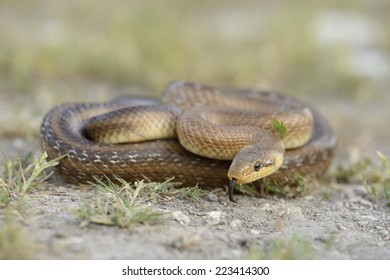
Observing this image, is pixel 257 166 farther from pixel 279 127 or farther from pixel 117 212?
pixel 117 212

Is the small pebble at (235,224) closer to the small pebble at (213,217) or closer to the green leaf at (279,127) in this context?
the small pebble at (213,217)

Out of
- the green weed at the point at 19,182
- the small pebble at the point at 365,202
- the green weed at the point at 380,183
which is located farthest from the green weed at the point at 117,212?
the green weed at the point at 380,183

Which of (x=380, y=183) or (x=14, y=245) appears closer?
(x=14, y=245)

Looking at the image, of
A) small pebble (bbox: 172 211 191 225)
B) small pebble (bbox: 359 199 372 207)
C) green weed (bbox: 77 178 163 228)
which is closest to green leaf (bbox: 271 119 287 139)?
small pebble (bbox: 359 199 372 207)

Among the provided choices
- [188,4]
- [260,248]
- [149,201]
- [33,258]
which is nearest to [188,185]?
[149,201]

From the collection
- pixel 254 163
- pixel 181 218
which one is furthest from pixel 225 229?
pixel 254 163

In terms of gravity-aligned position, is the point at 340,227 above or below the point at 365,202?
above

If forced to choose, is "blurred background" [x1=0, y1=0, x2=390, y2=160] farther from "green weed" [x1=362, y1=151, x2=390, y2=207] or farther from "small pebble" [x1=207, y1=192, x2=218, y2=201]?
"small pebble" [x1=207, y1=192, x2=218, y2=201]
